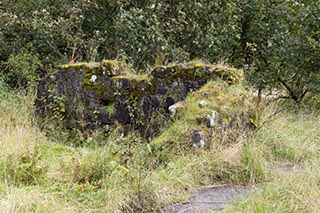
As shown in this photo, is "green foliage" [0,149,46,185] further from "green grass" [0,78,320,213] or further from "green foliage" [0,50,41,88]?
"green foliage" [0,50,41,88]

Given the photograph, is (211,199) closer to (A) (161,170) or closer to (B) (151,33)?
(A) (161,170)

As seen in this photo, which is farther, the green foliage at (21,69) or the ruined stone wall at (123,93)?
the green foliage at (21,69)

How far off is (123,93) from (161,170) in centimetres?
206

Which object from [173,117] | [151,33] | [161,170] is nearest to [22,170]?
[161,170]

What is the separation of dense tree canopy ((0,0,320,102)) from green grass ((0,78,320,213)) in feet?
9.62

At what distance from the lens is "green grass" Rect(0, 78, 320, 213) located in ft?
10.5

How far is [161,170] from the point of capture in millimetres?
3951

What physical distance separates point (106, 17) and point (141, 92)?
11.3 feet

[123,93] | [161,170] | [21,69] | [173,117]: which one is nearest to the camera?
[161,170]

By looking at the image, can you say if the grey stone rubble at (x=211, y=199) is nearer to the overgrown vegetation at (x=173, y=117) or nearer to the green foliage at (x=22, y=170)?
the overgrown vegetation at (x=173, y=117)

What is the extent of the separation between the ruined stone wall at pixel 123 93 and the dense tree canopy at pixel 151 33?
1.66 meters

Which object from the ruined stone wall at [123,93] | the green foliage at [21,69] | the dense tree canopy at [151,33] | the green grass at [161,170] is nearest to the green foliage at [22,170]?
the green grass at [161,170]

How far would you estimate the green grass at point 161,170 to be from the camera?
3.21 metres

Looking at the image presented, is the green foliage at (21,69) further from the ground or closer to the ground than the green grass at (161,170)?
closer to the ground
